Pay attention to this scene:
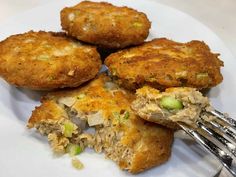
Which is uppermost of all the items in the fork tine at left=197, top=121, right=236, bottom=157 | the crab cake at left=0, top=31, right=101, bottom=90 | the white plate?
the fork tine at left=197, top=121, right=236, bottom=157

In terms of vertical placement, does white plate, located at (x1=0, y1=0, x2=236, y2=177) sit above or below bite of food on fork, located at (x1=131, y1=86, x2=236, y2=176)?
below

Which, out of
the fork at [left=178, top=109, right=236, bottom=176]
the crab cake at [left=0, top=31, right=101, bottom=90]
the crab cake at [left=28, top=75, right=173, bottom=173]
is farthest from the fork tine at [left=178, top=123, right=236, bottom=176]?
the crab cake at [left=0, top=31, right=101, bottom=90]

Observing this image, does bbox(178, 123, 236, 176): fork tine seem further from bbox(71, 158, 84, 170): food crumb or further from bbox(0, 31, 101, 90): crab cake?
bbox(0, 31, 101, 90): crab cake

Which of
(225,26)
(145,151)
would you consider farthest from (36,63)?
(225,26)

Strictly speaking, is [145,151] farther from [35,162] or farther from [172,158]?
[35,162]

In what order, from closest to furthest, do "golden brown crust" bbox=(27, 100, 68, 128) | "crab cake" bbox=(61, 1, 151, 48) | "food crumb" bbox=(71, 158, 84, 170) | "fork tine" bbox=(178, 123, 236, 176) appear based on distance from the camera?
"fork tine" bbox=(178, 123, 236, 176) → "food crumb" bbox=(71, 158, 84, 170) → "golden brown crust" bbox=(27, 100, 68, 128) → "crab cake" bbox=(61, 1, 151, 48)
